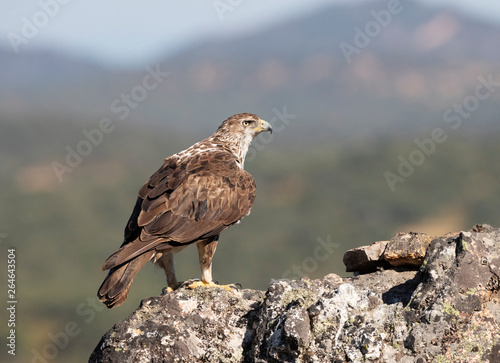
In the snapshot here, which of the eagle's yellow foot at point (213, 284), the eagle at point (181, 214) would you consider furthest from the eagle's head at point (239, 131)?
the eagle's yellow foot at point (213, 284)

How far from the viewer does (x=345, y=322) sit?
18.8 ft

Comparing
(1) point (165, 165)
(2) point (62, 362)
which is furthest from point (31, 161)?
(1) point (165, 165)

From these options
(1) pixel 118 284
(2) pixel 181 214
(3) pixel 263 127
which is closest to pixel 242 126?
(3) pixel 263 127

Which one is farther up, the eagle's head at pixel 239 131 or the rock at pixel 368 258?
the eagle's head at pixel 239 131

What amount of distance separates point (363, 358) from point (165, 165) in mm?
4286

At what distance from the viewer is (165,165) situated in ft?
29.3

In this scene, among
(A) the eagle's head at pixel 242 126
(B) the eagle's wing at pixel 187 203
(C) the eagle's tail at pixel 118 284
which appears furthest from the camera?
(A) the eagle's head at pixel 242 126

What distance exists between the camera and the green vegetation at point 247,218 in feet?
184

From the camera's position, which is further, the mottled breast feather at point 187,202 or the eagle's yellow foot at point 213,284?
the mottled breast feather at point 187,202

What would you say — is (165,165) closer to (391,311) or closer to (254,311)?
(254,311)

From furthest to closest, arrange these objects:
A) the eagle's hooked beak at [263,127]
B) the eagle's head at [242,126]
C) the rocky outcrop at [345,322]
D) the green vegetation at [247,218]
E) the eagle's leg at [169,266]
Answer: the green vegetation at [247,218] → the eagle's hooked beak at [263,127] → the eagle's head at [242,126] → the eagle's leg at [169,266] → the rocky outcrop at [345,322]

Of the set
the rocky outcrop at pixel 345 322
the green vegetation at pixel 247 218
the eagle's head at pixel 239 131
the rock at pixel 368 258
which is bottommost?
the rocky outcrop at pixel 345 322

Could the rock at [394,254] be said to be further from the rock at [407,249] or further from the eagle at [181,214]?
the eagle at [181,214]

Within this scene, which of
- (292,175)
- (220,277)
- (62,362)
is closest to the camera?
(62,362)
